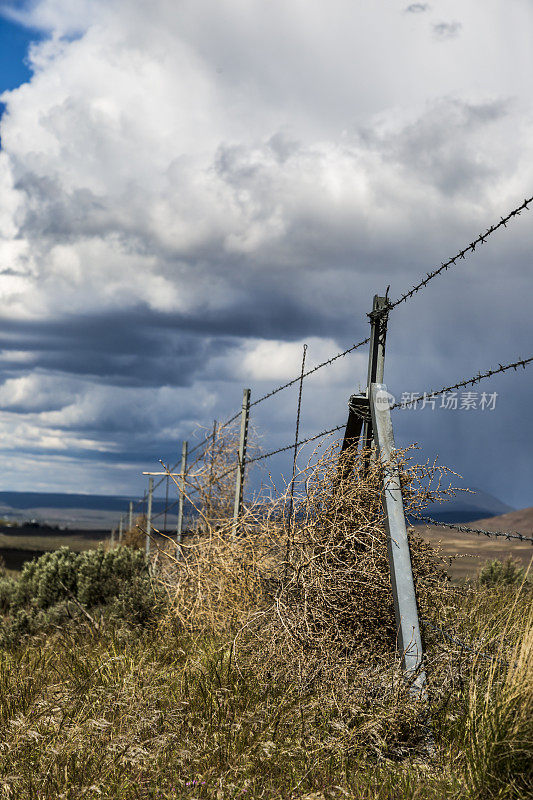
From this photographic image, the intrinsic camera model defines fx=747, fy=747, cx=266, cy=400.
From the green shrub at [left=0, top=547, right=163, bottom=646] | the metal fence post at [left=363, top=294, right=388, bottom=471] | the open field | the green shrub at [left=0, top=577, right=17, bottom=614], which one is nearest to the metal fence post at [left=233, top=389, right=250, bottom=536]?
the green shrub at [left=0, top=547, right=163, bottom=646]

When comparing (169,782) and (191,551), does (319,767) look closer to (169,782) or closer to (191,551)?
(169,782)

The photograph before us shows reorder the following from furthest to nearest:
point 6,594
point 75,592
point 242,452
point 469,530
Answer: point 6,594
point 75,592
point 242,452
point 469,530

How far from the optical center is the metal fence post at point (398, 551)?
4391 mm

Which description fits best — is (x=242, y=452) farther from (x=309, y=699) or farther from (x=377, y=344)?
(x=309, y=699)

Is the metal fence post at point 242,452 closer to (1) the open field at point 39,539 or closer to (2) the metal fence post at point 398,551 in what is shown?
(2) the metal fence post at point 398,551

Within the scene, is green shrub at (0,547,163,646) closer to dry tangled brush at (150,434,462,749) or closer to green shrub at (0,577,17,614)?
green shrub at (0,577,17,614)

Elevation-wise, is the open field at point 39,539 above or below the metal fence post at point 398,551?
below

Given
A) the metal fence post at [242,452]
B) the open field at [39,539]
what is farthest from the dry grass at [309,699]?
the open field at [39,539]

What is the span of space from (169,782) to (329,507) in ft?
6.95

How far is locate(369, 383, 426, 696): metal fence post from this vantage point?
4.39 meters

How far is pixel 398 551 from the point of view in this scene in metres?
4.61

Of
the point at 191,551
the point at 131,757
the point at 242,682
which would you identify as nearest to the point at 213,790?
the point at 131,757

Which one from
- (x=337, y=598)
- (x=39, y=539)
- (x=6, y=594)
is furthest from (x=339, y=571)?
(x=39, y=539)

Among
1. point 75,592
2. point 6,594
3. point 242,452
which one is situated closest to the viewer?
point 242,452
